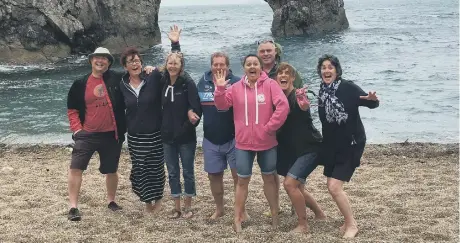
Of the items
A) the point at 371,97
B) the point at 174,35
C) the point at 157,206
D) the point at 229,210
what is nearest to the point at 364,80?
the point at 229,210

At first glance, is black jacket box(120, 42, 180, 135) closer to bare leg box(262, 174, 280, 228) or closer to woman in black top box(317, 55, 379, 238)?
bare leg box(262, 174, 280, 228)

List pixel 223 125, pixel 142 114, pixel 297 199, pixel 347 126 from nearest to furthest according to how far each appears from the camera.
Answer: pixel 347 126, pixel 297 199, pixel 223 125, pixel 142 114

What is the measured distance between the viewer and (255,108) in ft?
19.4

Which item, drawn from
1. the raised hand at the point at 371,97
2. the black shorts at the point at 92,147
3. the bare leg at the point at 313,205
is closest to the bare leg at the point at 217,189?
the bare leg at the point at 313,205

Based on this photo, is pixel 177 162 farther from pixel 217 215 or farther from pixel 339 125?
pixel 339 125

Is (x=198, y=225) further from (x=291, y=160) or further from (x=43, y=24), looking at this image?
(x=43, y=24)

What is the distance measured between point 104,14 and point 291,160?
103 ft

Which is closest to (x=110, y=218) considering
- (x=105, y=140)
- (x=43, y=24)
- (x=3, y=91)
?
(x=105, y=140)

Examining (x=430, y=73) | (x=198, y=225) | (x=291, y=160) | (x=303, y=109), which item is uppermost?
(x=303, y=109)

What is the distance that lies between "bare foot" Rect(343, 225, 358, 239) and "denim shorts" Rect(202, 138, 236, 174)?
1586 mm

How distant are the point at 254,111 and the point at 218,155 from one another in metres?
0.91

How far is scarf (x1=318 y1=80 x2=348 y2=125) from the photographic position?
5.81m

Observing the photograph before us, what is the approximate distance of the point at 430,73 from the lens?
25.0m

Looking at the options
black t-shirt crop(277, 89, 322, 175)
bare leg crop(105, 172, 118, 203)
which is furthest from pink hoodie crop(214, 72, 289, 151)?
bare leg crop(105, 172, 118, 203)
